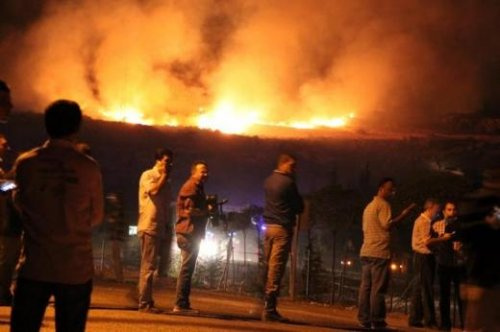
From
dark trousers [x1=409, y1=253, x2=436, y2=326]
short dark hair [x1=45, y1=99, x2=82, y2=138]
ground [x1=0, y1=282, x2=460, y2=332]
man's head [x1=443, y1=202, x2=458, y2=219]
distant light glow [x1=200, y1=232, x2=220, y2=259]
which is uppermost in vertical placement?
man's head [x1=443, y1=202, x2=458, y2=219]

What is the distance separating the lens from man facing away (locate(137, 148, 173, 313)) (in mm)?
8234

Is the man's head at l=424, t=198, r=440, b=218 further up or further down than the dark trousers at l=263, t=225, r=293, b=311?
further up

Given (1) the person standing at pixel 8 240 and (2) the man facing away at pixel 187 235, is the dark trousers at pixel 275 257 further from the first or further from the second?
(1) the person standing at pixel 8 240

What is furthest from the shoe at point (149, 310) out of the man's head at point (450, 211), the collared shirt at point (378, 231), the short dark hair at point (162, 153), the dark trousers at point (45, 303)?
the dark trousers at point (45, 303)

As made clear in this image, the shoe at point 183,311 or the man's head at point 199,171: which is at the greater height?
the man's head at point 199,171

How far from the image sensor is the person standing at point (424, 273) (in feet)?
33.1

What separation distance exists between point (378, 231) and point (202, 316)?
7.75 ft

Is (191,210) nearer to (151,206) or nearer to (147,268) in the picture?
(151,206)

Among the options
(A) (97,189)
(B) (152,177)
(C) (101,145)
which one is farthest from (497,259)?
(C) (101,145)

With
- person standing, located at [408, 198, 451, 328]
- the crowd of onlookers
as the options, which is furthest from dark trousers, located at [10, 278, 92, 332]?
person standing, located at [408, 198, 451, 328]

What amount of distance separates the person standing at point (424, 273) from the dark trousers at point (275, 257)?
251 cm

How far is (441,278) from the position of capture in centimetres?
1012

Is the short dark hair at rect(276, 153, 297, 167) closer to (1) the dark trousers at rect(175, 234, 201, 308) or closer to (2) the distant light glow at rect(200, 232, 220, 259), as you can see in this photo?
(1) the dark trousers at rect(175, 234, 201, 308)

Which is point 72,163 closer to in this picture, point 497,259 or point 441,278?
point 497,259
